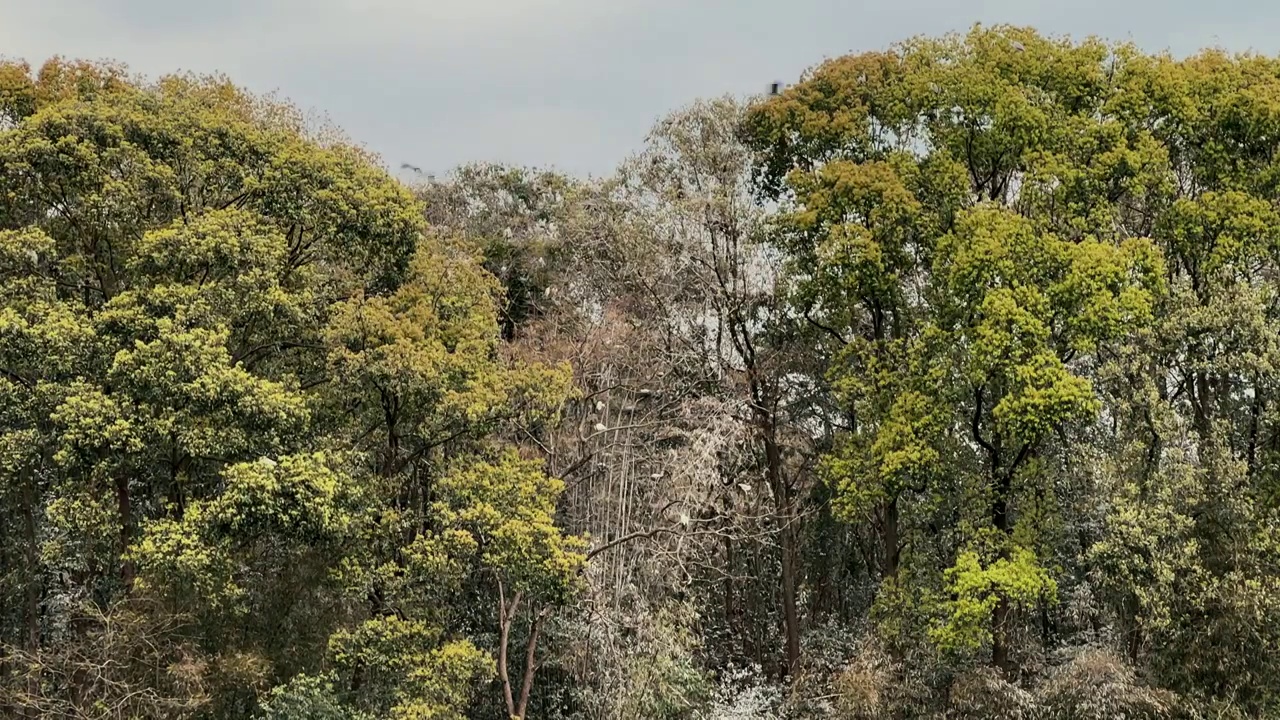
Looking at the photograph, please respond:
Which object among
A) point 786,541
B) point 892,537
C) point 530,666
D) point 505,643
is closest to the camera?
point 505,643

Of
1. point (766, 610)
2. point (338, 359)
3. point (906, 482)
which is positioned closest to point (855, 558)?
point (766, 610)

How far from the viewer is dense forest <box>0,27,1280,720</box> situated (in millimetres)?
12750

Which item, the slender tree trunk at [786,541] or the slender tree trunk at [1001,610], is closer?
the slender tree trunk at [1001,610]

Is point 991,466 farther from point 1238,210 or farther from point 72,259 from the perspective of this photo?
point 72,259

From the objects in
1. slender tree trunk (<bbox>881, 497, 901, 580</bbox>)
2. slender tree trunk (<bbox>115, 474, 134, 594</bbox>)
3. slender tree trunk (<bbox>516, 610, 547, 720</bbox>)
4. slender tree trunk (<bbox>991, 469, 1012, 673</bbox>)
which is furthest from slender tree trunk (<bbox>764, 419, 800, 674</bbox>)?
slender tree trunk (<bbox>115, 474, 134, 594</bbox>)

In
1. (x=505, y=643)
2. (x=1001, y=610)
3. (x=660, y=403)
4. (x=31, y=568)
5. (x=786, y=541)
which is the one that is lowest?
(x=505, y=643)

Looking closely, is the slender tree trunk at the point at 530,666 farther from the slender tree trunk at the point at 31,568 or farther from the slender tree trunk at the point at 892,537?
the slender tree trunk at the point at 31,568

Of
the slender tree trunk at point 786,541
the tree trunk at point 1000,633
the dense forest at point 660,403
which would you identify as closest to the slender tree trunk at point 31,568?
the dense forest at point 660,403

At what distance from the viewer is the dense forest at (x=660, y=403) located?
12.8 meters

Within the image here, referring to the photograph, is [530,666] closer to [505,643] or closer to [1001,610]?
[505,643]

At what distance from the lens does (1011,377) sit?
47.4 feet

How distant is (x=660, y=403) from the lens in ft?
59.3

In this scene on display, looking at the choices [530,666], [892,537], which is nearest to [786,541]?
[892,537]

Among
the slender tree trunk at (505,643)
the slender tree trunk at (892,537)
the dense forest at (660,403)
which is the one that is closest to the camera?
the dense forest at (660,403)
